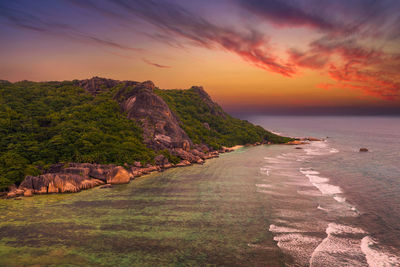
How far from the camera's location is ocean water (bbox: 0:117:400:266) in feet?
60.6

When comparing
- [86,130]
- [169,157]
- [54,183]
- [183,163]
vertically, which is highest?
[86,130]

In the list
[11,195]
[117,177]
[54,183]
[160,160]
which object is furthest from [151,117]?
[11,195]

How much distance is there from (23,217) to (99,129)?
30.8 metres

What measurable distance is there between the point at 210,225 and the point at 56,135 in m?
38.0

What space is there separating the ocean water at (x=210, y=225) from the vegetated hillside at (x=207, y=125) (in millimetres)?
45787

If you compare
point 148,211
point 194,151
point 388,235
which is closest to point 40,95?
point 194,151

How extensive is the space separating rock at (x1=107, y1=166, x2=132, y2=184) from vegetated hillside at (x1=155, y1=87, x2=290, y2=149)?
40.1 meters

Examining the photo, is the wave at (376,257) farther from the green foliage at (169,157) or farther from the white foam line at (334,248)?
the green foliage at (169,157)

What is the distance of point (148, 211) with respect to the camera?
2823 cm

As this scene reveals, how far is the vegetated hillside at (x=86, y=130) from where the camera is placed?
4081 centimetres

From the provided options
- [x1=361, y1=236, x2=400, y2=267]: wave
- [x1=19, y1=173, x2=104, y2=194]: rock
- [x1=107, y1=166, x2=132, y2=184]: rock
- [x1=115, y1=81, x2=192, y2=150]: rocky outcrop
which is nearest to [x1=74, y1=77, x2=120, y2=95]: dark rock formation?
[x1=115, y1=81, x2=192, y2=150]: rocky outcrop

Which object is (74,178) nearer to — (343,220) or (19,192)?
(19,192)

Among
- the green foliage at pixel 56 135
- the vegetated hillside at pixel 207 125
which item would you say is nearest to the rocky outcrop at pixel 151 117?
the green foliage at pixel 56 135

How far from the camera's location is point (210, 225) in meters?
24.2
